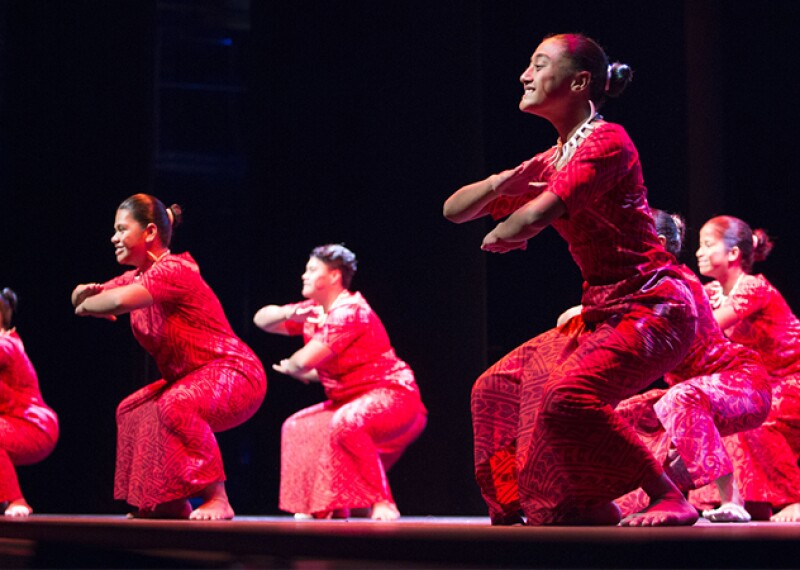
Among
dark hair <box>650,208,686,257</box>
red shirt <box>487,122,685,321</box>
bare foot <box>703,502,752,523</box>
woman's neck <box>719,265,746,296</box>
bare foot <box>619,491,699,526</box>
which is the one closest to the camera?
bare foot <box>619,491,699,526</box>

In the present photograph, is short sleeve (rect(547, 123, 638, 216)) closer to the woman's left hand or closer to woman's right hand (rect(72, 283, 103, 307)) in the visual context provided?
the woman's left hand

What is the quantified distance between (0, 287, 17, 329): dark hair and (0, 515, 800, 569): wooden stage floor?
9.90ft

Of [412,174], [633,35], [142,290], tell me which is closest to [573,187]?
[142,290]

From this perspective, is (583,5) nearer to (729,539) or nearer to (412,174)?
(412,174)

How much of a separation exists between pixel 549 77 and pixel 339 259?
2.34 meters

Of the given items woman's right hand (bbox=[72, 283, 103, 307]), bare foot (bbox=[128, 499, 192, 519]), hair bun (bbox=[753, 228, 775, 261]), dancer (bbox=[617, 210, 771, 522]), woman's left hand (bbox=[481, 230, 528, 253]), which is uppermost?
hair bun (bbox=[753, 228, 775, 261])

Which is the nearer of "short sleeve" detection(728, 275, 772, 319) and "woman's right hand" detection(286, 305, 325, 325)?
"short sleeve" detection(728, 275, 772, 319)

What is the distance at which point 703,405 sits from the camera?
3543mm

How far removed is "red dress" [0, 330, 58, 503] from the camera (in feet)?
17.7

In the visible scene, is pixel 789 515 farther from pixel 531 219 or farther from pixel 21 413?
pixel 21 413

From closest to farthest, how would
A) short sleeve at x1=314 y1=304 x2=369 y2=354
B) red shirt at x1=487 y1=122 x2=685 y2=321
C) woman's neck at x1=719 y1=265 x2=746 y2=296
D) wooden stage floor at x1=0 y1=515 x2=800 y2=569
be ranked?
wooden stage floor at x1=0 y1=515 x2=800 y2=569
red shirt at x1=487 y1=122 x2=685 y2=321
woman's neck at x1=719 y1=265 x2=746 y2=296
short sleeve at x1=314 y1=304 x2=369 y2=354

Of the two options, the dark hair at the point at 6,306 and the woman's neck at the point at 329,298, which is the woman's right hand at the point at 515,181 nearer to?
the woman's neck at the point at 329,298

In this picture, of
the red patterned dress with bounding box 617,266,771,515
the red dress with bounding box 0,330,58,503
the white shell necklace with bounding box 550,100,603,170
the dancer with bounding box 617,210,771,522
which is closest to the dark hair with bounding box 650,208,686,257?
the dancer with bounding box 617,210,771,522

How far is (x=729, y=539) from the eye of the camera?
2074mm
